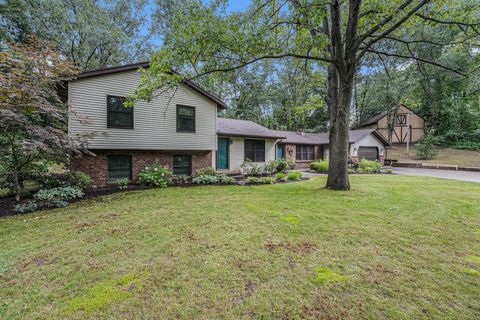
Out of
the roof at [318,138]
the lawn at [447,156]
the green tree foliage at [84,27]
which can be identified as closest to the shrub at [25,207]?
the green tree foliage at [84,27]

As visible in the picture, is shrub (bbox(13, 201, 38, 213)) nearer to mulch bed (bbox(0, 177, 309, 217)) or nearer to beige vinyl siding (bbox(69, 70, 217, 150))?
mulch bed (bbox(0, 177, 309, 217))

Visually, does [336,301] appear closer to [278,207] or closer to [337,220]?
[337,220]

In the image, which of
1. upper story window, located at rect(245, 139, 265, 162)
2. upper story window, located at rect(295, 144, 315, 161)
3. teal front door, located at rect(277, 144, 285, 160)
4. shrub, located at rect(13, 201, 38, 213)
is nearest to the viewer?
shrub, located at rect(13, 201, 38, 213)

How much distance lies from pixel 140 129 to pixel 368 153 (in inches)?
834

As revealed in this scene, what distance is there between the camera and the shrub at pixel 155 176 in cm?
916

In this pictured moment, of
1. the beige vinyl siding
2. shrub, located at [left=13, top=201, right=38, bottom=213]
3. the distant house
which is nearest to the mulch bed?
shrub, located at [left=13, top=201, right=38, bottom=213]

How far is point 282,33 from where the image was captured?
26.6 ft

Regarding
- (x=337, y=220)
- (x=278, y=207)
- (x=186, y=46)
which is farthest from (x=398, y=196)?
(x=186, y=46)

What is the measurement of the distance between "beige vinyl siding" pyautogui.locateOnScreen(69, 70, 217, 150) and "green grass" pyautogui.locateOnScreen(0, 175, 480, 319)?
3964mm

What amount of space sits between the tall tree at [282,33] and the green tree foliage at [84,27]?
17.1ft

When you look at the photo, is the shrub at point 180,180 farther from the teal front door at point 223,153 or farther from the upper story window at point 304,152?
the upper story window at point 304,152

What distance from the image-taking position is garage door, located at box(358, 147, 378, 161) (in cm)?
2105

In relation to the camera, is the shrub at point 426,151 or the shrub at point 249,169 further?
the shrub at point 426,151

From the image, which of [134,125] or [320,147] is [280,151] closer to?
[320,147]
